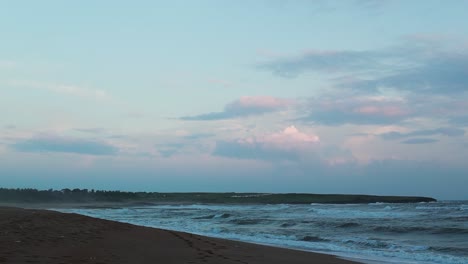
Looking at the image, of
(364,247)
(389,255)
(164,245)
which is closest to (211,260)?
(164,245)

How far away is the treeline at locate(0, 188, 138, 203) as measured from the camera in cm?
7584

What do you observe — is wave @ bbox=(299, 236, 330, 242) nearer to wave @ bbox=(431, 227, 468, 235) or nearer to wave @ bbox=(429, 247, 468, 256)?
wave @ bbox=(429, 247, 468, 256)

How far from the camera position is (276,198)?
334 feet

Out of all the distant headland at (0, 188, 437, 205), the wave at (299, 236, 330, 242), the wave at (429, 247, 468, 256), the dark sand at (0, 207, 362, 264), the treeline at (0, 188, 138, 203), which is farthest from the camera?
the distant headland at (0, 188, 437, 205)

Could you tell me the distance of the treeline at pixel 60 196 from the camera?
2986 inches

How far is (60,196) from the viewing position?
8338 centimetres

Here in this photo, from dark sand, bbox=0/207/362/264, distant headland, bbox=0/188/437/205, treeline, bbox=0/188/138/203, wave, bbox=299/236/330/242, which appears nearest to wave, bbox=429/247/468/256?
wave, bbox=299/236/330/242

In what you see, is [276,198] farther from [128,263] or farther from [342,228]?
[128,263]

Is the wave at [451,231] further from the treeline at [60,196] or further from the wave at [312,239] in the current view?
the treeline at [60,196]

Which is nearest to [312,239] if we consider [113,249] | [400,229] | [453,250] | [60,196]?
[453,250]

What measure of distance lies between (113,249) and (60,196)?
74.7 metres

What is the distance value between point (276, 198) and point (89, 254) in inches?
3596

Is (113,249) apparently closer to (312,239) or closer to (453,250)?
(312,239)

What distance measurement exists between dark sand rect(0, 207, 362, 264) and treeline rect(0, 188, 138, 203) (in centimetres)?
6070
